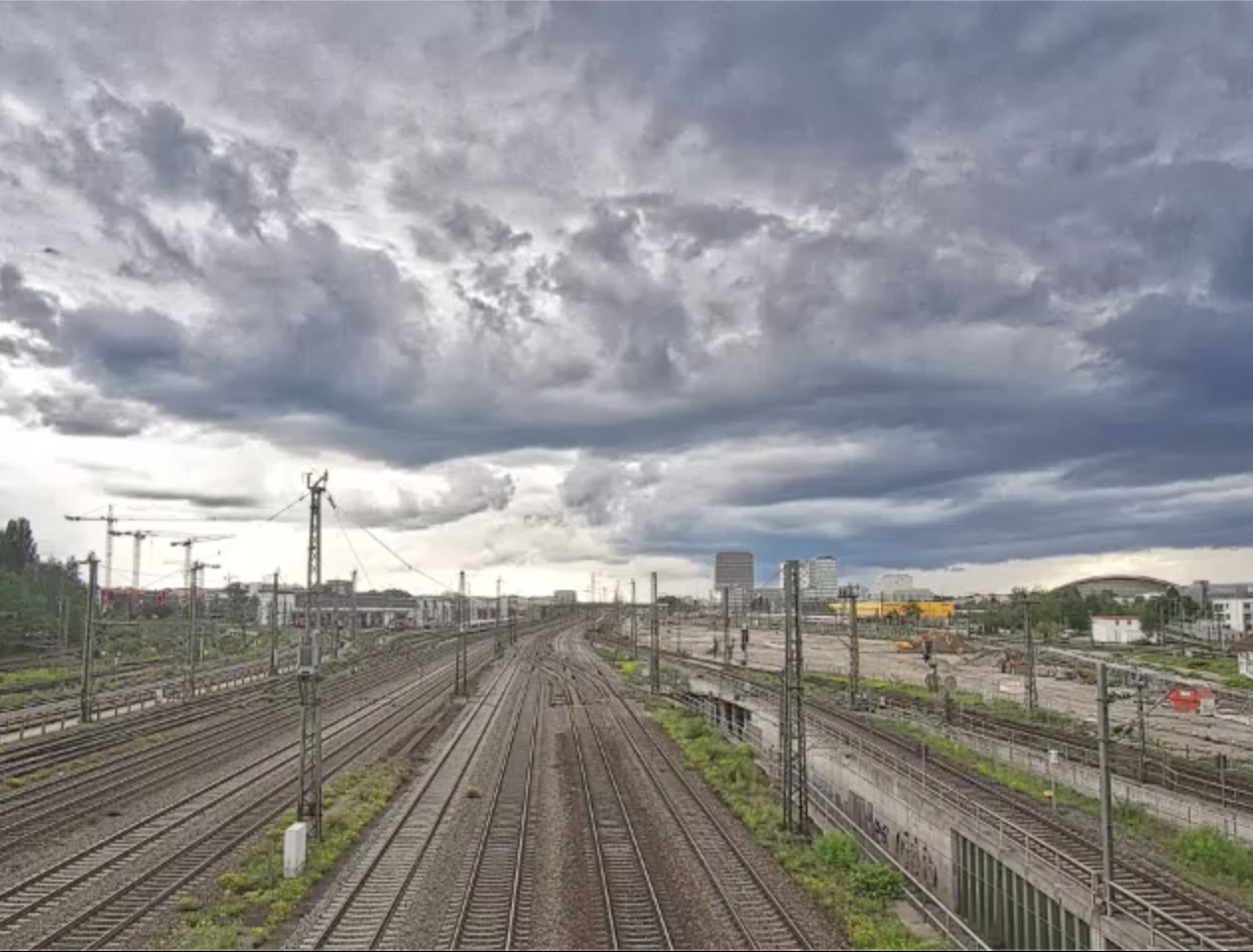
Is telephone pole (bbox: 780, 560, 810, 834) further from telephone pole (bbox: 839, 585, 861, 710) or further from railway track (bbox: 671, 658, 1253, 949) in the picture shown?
telephone pole (bbox: 839, 585, 861, 710)

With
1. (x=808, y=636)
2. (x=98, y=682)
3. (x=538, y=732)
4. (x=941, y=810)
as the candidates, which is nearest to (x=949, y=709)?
(x=538, y=732)

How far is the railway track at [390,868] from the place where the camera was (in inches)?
906

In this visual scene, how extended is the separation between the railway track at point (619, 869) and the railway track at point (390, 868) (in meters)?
4.93

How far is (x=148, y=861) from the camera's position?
1143 inches

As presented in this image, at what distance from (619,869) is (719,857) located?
3144mm

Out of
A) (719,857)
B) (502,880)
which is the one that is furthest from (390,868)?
(719,857)

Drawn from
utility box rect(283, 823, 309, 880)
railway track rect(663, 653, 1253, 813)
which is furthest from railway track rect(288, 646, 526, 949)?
railway track rect(663, 653, 1253, 813)

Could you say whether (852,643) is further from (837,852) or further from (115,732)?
(115,732)

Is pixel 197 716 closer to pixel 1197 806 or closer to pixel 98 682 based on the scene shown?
pixel 98 682

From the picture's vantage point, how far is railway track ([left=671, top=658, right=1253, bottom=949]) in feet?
75.8

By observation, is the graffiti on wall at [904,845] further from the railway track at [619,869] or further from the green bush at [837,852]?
the railway track at [619,869]

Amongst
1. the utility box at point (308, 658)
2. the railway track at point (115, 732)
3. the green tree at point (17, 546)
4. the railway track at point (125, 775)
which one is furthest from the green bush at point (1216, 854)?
the green tree at point (17, 546)

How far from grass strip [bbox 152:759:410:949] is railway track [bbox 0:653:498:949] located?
932 millimetres

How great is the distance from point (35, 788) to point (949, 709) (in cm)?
4390
